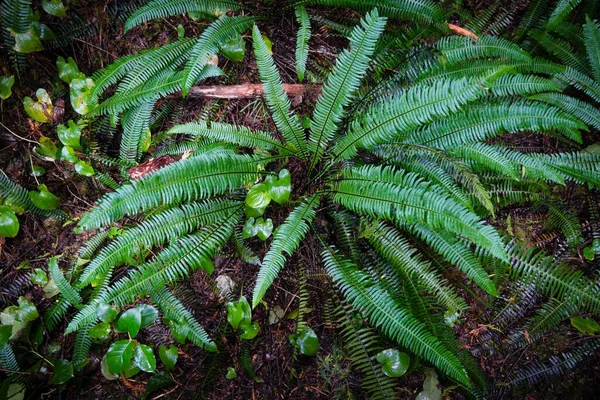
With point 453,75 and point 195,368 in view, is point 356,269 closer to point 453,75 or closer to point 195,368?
point 195,368

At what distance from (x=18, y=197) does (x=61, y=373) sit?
1544 millimetres

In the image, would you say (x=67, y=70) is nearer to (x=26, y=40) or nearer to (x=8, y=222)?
(x=26, y=40)

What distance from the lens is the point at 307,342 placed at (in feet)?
10.0

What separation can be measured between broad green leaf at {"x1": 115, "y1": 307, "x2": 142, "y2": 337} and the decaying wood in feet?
6.61

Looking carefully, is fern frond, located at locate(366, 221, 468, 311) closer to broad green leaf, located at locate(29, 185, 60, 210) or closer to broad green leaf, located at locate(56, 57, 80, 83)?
broad green leaf, located at locate(29, 185, 60, 210)

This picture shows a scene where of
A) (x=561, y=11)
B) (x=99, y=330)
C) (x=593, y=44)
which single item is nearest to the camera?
(x=99, y=330)

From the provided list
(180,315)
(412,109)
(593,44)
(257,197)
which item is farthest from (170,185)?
(593,44)

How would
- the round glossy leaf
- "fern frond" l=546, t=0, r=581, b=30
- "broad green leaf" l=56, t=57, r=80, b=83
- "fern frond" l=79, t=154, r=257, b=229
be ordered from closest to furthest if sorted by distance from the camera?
"fern frond" l=79, t=154, r=257, b=229
the round glossy leaf
"broad green leaf" l=56, t=57, r=80, b=83
"fern frond" l=546, t=0, r=581, b=30

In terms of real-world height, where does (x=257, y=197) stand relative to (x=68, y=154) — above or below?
below

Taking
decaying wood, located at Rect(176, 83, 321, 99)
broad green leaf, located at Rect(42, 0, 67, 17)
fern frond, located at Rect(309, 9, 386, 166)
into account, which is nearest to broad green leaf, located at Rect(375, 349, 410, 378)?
fern frond, located at Rect(309, 9, 386, 166)

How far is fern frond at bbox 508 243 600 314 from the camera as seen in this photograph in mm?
3084

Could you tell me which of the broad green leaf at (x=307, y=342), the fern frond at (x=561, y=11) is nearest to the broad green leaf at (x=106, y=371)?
the broad green leaf at (x=307, y=342)

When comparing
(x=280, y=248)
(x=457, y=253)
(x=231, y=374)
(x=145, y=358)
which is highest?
(x=280, y=248)

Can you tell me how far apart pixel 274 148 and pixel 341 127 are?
2.15ft
